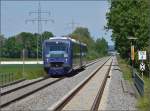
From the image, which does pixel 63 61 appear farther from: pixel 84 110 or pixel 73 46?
pixel 84 110

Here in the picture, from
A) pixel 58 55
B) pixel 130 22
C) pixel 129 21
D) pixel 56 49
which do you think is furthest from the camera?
pixel 129 21

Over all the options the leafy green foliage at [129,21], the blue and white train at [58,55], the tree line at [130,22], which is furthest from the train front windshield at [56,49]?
the leafy green foliage at [129,21]

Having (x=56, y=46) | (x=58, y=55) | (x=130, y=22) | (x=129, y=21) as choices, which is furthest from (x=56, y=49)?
(x=129, y=21)

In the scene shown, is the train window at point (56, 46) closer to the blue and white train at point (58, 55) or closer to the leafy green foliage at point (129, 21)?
the blue and white train at point (58, 55)

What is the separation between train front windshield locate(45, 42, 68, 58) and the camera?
152 feet

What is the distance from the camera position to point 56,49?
4659cm

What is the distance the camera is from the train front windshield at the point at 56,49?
152 feet

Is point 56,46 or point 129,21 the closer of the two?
point 56,46

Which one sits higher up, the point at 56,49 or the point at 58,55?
the point at 56,49

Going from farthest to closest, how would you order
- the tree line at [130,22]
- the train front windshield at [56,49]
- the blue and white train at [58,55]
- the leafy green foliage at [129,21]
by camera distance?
the leafy green foliage at [129,21] → the tree line at [130,22] → the train front windshield at [56,49] → the blue and white train at [58,55]

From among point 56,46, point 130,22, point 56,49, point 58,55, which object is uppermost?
point 130,22

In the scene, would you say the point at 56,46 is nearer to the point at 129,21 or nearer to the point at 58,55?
the point at 58,55

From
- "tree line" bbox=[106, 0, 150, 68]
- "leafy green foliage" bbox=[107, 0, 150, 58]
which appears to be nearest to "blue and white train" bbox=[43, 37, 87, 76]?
"tree line" bbox=[106, 0, 150, 68]

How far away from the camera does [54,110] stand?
65.9ft
